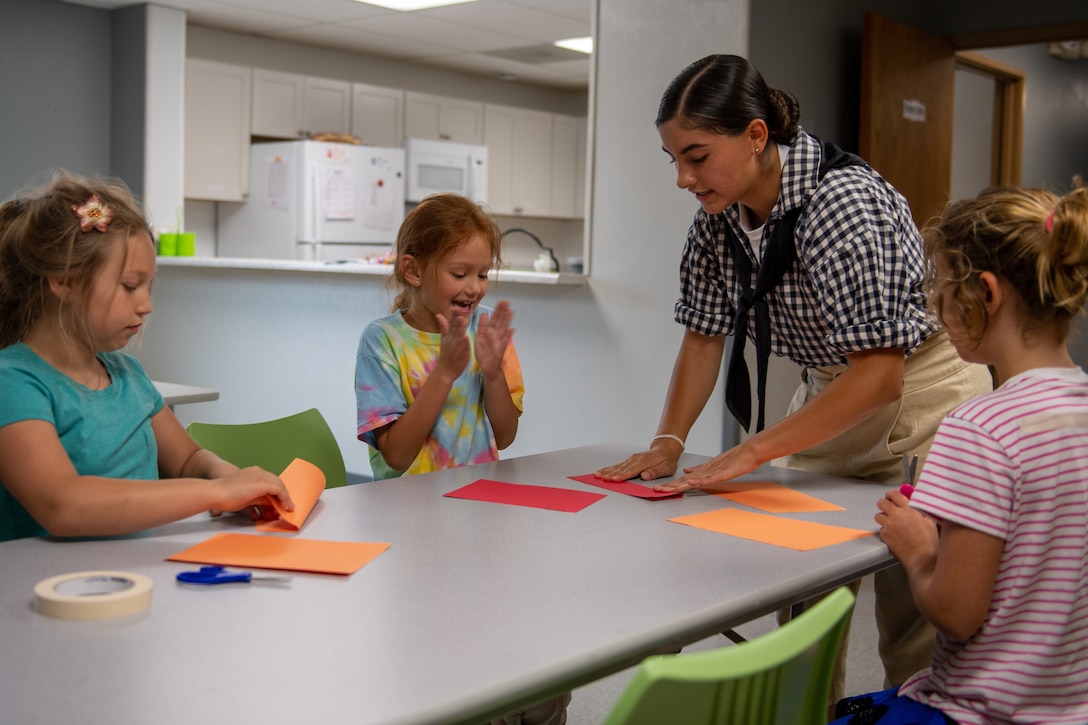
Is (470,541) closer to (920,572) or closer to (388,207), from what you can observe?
(920,572)

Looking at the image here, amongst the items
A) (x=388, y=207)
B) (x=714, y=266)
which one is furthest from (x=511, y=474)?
(x=388, y=207)

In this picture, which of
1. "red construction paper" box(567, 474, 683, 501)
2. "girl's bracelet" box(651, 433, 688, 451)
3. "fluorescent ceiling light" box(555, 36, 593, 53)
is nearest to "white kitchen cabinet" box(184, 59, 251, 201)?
"fluorescent ceiling light" box(555, 36, 593, 53)

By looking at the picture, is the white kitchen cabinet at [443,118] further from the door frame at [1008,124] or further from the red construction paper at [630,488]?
the red construction paper at [630,488]

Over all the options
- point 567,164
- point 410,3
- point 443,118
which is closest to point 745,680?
point 410,3

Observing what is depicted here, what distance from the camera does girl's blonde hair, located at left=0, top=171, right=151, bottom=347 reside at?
4.69 ft

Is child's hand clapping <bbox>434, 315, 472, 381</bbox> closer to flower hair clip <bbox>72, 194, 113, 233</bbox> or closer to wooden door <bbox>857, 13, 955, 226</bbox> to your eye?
flower hair clip <bbox>72, 194, 113, 233</bbox>

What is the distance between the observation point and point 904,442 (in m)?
1.87

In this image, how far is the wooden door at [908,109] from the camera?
3867mm

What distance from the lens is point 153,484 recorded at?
4.39ft

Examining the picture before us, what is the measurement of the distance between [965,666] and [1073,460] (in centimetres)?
27

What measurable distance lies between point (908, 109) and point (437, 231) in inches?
108

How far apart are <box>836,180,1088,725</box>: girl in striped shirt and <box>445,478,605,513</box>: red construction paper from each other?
0.52m

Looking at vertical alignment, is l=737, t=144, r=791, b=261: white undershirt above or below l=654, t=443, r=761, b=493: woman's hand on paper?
above

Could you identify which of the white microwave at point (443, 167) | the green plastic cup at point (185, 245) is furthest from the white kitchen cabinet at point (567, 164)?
the green plastic cup at point (185, 245)
